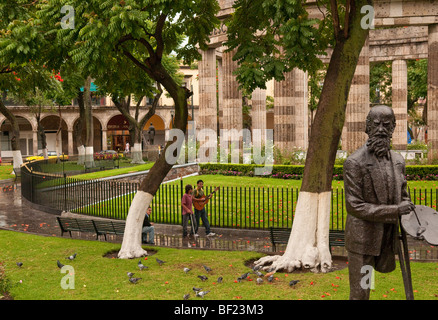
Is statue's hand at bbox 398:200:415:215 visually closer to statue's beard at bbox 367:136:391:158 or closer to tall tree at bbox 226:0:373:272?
statue's beard at bbox 367:136:391:158

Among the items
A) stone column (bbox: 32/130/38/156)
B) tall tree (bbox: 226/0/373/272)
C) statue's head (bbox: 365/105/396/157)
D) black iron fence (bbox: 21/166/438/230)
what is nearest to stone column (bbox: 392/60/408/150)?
black iron fence (bbox: 21/166/438/230)

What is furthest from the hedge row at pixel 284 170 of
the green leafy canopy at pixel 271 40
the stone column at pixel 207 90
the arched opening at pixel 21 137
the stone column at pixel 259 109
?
the arched opening at pixel 21 137

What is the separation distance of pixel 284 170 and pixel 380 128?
1753 cm

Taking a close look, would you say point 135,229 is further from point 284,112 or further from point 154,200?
point 284,112

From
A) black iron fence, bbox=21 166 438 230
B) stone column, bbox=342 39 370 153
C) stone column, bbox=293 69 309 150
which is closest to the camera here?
black iron fence, bbox=21 166 438 230

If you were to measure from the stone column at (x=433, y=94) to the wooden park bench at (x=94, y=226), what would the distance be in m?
15.4

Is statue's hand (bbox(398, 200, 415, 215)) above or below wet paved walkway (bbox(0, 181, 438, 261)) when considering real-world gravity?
above

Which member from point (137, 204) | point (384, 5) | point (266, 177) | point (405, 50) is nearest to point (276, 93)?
point (266, 177)

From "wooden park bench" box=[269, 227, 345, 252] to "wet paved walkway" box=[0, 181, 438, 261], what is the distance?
335 mm

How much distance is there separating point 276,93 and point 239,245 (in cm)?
1391

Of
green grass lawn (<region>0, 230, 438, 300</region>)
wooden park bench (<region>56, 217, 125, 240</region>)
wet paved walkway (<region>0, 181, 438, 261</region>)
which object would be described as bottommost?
wet paved walkway (<region>0, 181, 438, 261</region>)

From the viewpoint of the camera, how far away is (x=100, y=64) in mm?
9242

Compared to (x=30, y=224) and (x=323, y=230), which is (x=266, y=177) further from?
(x=323, y=230)

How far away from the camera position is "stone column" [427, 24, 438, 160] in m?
22.0
